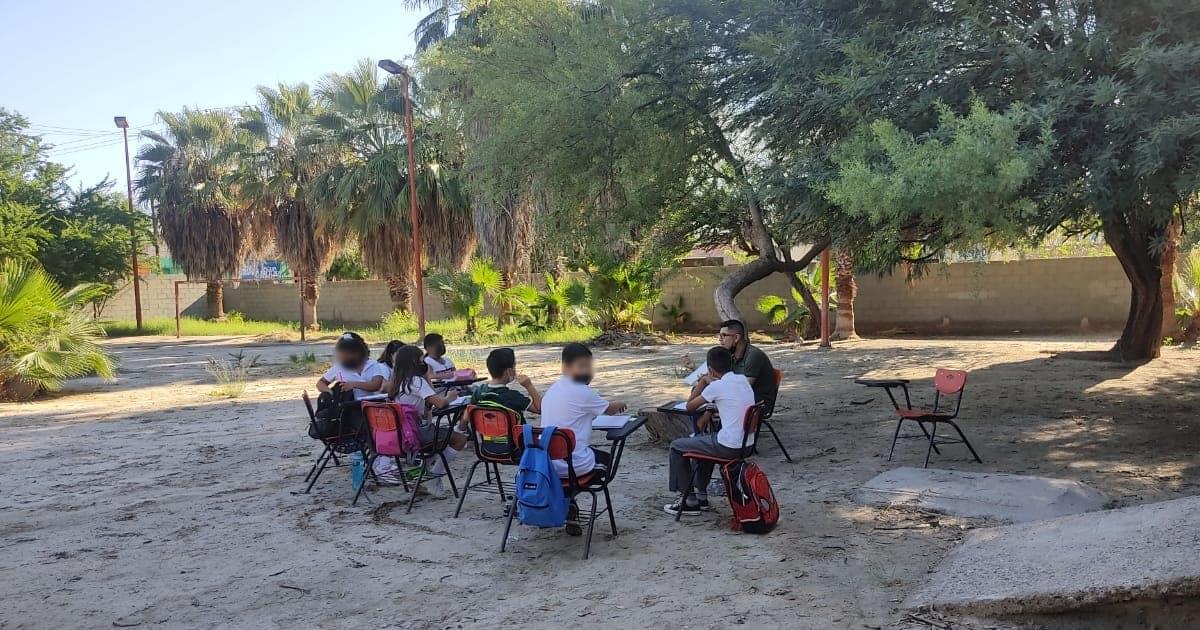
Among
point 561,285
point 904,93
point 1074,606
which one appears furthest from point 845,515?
point 561,285

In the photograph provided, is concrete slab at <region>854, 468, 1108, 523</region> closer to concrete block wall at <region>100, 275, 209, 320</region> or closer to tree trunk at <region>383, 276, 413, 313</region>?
tree trunk at <region>383, 276, 413, 313</region>

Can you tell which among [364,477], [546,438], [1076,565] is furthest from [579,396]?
[1076,565]

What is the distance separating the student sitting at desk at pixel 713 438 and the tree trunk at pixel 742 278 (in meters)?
2.52

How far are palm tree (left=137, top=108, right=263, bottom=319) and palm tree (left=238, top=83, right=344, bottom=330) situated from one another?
2.10m

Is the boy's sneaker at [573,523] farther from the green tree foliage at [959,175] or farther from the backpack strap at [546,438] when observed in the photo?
the green tree foliage at [959,175]

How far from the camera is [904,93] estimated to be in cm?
703

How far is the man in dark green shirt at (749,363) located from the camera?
7184 mm

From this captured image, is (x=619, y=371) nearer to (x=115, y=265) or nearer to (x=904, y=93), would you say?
(x=904, y=93)

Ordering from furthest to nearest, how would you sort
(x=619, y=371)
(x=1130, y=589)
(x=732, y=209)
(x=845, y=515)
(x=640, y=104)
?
(x=619, y=371) → (x=732, y=209) → (x=640, y=104) → (x=845, y=515) → (x=1130, y=589)

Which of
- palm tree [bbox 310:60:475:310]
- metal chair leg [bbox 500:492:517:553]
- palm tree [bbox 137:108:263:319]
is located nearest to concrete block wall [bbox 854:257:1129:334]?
palm tree [bbox 310:60:475:310]

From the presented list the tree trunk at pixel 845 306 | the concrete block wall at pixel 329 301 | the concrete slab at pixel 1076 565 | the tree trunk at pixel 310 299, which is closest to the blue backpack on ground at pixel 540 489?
the concrete slab at pixel 1076 565

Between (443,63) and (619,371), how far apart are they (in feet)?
18.8

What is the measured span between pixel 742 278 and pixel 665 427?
192 cm

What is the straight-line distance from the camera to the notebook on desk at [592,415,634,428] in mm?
5393
